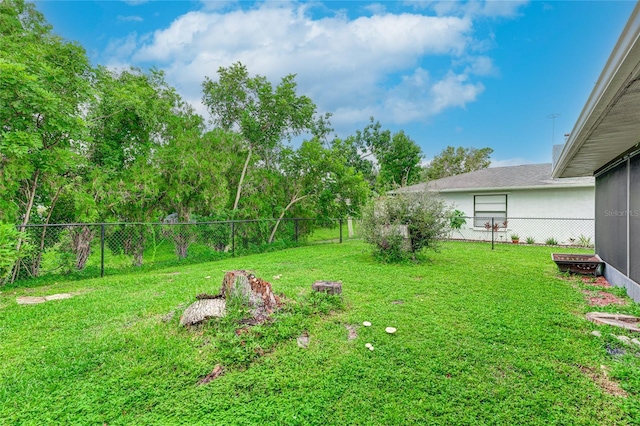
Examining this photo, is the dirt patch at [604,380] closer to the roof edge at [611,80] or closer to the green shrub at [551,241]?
the roof edge at [611,80]

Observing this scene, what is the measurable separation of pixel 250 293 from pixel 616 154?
233 inches

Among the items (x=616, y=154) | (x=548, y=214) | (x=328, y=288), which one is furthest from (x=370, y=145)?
(x=328, y=288)

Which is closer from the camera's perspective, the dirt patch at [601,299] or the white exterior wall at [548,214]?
the dirt patch at [601,299]

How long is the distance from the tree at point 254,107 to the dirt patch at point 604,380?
8.86 meters

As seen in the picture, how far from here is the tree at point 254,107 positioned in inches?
386

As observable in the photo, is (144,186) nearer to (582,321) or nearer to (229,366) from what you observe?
(229,366)

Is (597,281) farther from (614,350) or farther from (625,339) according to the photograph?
(614,350)

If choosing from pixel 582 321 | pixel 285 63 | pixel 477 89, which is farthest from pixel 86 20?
pixel 477 89

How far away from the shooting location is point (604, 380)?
2.16m

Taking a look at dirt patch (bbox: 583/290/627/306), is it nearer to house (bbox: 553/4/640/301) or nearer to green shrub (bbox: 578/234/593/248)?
house (bbox: 553/4/640/301)

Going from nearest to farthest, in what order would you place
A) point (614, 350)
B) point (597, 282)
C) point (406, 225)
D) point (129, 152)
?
point (614, 350) → point (597, 282) → point (406, 225) → point (129, 152)

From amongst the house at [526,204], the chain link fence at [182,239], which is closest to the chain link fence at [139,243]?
the chain link fence at [182,239]

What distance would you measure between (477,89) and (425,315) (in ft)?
37.1

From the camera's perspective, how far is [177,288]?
15.4ft
